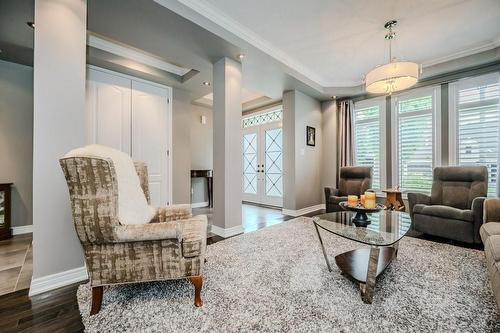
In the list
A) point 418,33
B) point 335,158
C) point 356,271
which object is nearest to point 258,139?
point 335,158

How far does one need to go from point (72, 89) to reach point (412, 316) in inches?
118

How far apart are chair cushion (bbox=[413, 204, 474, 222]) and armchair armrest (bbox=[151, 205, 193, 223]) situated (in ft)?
9.83

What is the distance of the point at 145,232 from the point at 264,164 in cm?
446

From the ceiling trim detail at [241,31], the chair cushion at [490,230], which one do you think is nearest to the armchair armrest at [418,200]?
the chair cushion at [490,230]

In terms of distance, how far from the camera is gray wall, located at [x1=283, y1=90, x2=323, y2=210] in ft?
14.7

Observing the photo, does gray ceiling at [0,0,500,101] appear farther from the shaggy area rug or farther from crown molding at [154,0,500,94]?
the shaggy area rug

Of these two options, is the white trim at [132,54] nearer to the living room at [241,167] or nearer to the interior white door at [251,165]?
the living room at [241,167]

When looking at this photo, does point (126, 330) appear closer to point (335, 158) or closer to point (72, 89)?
point (72, 89)

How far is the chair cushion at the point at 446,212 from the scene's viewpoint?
2.51 meters

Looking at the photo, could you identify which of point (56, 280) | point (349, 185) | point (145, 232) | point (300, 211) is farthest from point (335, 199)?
point (56, 280)

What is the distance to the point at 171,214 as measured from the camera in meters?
1.96

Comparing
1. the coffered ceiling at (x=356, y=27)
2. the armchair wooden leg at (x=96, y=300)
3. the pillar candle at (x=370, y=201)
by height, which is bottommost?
the armchair wooden leg at (x=96, y=300)

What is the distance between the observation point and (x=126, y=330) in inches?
48.9

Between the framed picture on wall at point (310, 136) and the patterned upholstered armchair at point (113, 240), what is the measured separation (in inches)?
152
